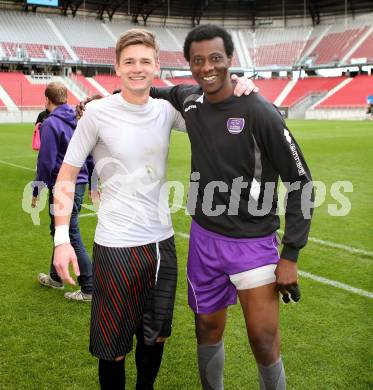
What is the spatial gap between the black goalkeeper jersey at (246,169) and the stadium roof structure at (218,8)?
55267 mm

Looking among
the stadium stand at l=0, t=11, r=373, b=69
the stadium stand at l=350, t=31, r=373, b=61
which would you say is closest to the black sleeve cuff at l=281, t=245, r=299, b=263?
the stadium stand at l=0, t=11, r=373, b=69

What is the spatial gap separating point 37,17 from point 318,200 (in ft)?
169

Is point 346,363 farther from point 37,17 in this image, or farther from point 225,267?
point 37,17

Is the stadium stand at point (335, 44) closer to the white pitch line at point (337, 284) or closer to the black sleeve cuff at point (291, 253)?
the white pitch line at point (337, 284)

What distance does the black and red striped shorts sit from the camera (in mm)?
2637

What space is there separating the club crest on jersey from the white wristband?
0.95m

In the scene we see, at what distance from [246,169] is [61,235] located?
97 centimetres

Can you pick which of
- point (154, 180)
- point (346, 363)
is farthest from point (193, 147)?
point (346, 363)

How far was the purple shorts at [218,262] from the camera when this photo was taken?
2.65 meters

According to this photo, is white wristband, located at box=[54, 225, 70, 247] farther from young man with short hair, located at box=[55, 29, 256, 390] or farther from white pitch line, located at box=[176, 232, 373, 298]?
white pitch line, located at box=[176, 232, 373, 298]

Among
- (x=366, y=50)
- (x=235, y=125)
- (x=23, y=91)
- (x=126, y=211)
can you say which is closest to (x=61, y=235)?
(x=126, y=211)

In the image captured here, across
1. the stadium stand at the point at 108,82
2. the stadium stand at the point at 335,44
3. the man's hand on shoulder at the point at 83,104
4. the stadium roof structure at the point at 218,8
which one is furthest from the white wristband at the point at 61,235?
the stadium roof structure at the point at 218,8

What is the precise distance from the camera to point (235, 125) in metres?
2.54

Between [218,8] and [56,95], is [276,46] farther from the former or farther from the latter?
[56,95]
